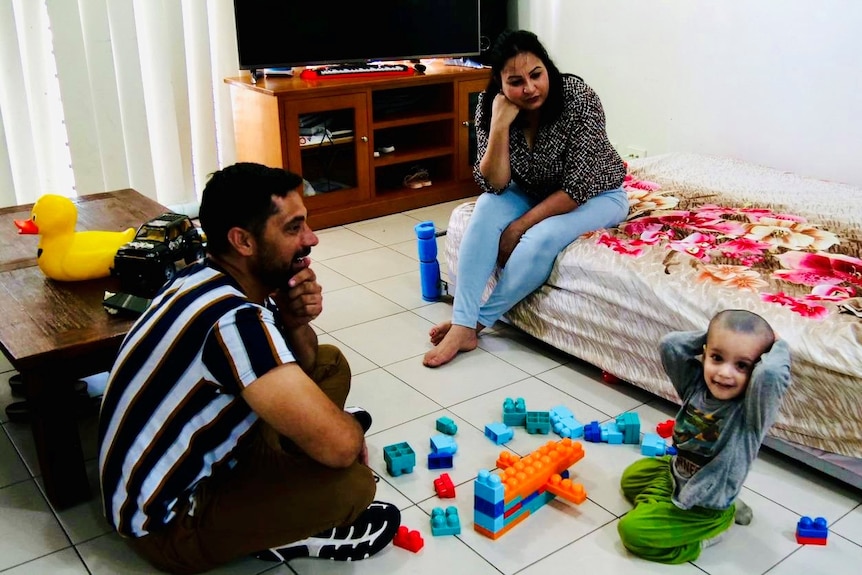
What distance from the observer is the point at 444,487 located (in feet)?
6.43

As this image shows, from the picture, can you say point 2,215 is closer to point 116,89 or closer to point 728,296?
point 116,89

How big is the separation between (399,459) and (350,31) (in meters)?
2.41

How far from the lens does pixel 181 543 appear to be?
1644mm

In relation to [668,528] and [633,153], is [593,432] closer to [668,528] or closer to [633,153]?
[668,528]

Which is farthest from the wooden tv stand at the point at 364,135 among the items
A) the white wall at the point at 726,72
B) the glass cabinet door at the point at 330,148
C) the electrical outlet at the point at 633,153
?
the electrical outlet at the point at 633,153

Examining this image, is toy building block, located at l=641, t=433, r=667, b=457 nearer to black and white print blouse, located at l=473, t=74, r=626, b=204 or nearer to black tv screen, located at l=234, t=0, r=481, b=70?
black and white print blouse, located at l=473, t=74, r=626, b=204

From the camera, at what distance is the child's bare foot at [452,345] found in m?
2.56

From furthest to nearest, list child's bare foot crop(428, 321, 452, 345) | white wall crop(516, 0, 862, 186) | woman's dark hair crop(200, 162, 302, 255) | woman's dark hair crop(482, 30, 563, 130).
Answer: white wall crop(516, 0, 862, 186) → child's bare foot crop(428, 321, 452, 345) → woman's dark hair crop(482, 30, 563, 130) → woman's dark hair crop(200, 162, 302, 255)

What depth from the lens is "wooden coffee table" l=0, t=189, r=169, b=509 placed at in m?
1.82

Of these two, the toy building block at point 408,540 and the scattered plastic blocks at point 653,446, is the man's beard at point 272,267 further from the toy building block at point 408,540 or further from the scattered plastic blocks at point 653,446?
the scattered plastic blocks at point 653,446

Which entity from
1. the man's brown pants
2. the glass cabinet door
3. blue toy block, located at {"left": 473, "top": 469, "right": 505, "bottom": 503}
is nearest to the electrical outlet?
the glass cabinet door

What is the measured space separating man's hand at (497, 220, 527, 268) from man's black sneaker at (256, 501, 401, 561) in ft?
3.62

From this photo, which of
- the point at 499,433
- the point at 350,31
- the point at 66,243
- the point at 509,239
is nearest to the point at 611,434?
the point at 499,433

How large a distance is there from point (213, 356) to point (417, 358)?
1.20m
